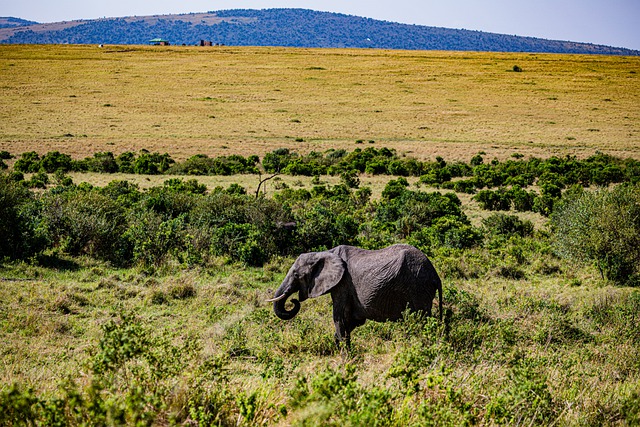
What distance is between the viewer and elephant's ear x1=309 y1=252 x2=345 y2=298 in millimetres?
7566

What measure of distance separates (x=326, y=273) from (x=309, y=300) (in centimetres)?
294

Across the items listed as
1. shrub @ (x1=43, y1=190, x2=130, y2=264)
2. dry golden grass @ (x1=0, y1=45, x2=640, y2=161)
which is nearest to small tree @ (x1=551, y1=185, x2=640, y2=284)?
shrub @ (x1=43, y1=190, x2=130, y2=264)

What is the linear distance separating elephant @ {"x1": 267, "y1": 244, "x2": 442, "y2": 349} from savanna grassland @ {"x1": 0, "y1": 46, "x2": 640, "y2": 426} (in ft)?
1.23

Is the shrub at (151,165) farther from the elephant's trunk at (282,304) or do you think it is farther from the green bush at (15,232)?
the elephant's trunk at (282,304)

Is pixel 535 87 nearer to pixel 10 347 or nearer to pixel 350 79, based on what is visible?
pixel 350 79

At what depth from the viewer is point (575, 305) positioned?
10664mm

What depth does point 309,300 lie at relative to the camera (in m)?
10.5

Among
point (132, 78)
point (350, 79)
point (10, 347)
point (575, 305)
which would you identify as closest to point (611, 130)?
point (350, 79)

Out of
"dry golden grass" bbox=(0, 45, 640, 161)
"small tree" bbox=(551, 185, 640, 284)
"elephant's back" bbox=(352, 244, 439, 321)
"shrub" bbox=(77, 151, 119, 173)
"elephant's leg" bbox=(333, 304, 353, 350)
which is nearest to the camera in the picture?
"elephant's back" bbox=(352, 244, 439, 321)

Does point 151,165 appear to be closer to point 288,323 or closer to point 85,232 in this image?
point 85,232

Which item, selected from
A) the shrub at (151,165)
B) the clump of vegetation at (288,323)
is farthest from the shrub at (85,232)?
the shrub at (151,165)

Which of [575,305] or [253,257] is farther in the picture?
[253,257]

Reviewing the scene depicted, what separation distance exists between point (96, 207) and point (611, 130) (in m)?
52.5

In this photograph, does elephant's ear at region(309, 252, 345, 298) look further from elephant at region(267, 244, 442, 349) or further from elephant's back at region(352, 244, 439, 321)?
elephant's back at region(352, 244, 439, 321)
